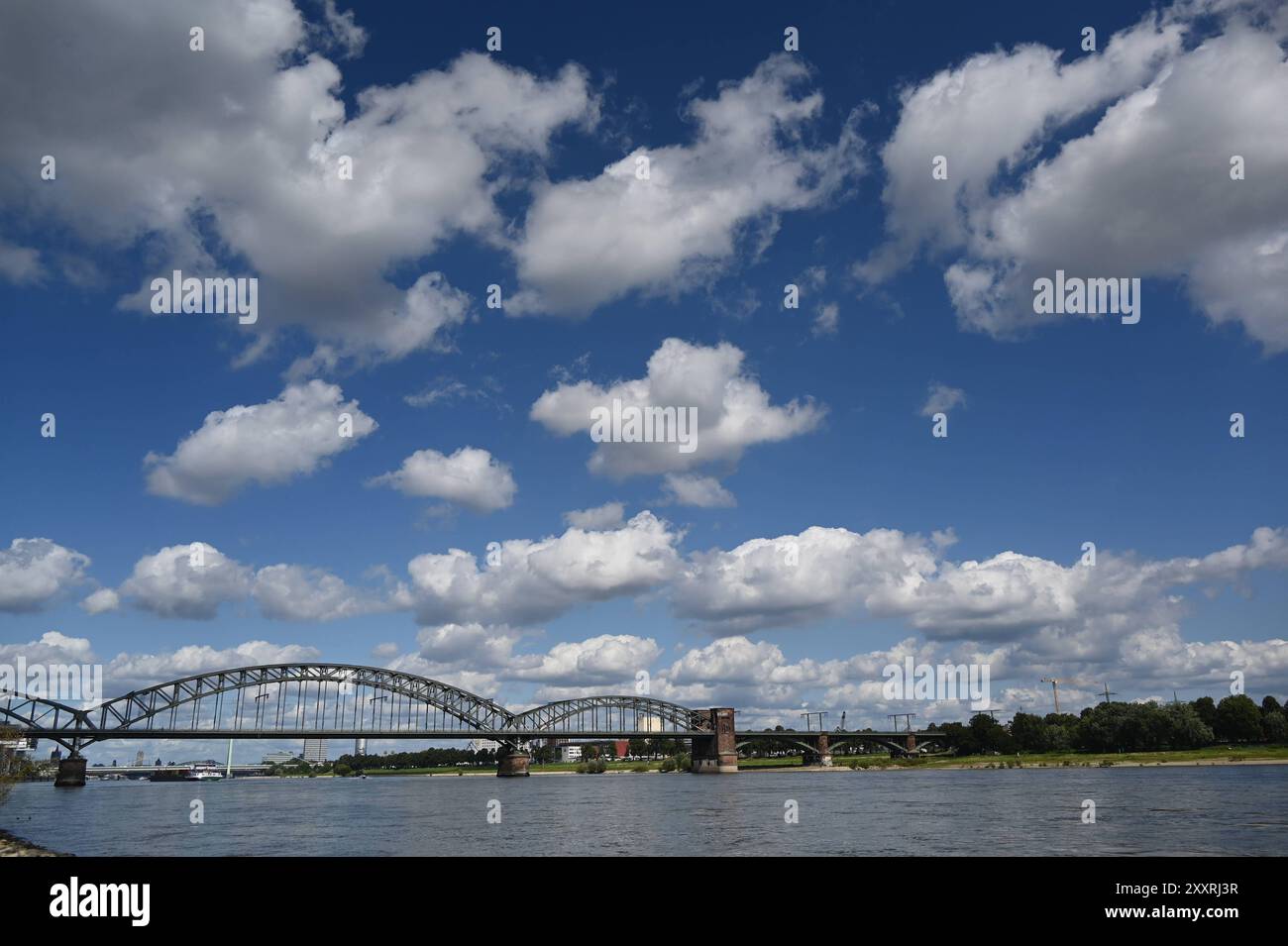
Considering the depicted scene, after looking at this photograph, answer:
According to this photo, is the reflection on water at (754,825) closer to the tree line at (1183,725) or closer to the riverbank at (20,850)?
the riverbank at (20,850)

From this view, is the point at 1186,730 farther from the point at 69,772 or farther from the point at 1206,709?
the point at 69,772

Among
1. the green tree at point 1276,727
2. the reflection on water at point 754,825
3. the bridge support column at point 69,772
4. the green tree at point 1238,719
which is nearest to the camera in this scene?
the reflection on water at point 754,825

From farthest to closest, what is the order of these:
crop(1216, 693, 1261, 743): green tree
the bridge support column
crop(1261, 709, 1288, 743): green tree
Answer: the bridge support column
crop(1216, 693, 1261, 743): green tree
crop(1261, 709, 1288, 743): green tree

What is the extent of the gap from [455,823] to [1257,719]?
161 meters

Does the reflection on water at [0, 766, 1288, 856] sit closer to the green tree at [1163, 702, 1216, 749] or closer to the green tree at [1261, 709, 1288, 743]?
the green tree at [1163, 702, 1216, 749]

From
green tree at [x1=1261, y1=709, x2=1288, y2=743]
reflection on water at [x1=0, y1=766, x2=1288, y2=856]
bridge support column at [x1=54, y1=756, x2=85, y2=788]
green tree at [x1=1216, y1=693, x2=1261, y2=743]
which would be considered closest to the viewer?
reflection on water at [x1=0, y1=766, x2=1288, y2=856]

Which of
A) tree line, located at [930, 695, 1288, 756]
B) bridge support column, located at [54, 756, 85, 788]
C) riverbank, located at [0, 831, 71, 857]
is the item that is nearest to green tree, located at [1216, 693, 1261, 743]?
tree line, located at [930, 695, 1288, 756]

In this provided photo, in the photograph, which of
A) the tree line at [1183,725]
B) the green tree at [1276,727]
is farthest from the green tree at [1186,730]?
the green tree at [1276,727]
